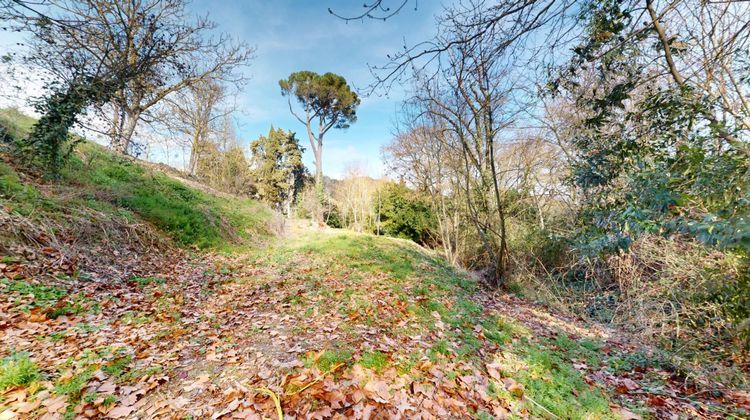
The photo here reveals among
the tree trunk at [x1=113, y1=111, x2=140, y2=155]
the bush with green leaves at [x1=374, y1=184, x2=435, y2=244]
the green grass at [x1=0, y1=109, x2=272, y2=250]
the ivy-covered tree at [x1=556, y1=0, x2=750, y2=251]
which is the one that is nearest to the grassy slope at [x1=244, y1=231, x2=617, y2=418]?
the ivy-covered tree at [x1=556, y1=0, x2=750, y2=251]

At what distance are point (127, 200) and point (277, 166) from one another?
1663cm

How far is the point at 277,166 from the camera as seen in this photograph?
894 inches

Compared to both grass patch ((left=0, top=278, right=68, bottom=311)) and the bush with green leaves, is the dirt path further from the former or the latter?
the bush with green leaves

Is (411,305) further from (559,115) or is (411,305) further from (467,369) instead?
(559,115)

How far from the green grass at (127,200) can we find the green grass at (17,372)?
119 inches

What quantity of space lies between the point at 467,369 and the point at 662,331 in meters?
2.88

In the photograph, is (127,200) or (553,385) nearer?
(553,385)

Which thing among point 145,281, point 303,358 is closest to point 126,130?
point 145,281

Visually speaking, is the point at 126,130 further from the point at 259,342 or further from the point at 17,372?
the point at 259,342

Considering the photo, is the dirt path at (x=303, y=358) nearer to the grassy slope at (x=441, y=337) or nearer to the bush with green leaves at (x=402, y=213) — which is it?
the grassy slope at (x=441, y=337)

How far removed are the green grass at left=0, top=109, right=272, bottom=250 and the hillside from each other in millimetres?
65

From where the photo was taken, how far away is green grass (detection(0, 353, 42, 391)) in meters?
2.07

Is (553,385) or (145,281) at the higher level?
(145,281)

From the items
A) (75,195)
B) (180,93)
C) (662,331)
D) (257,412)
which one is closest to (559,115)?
(662,331)
